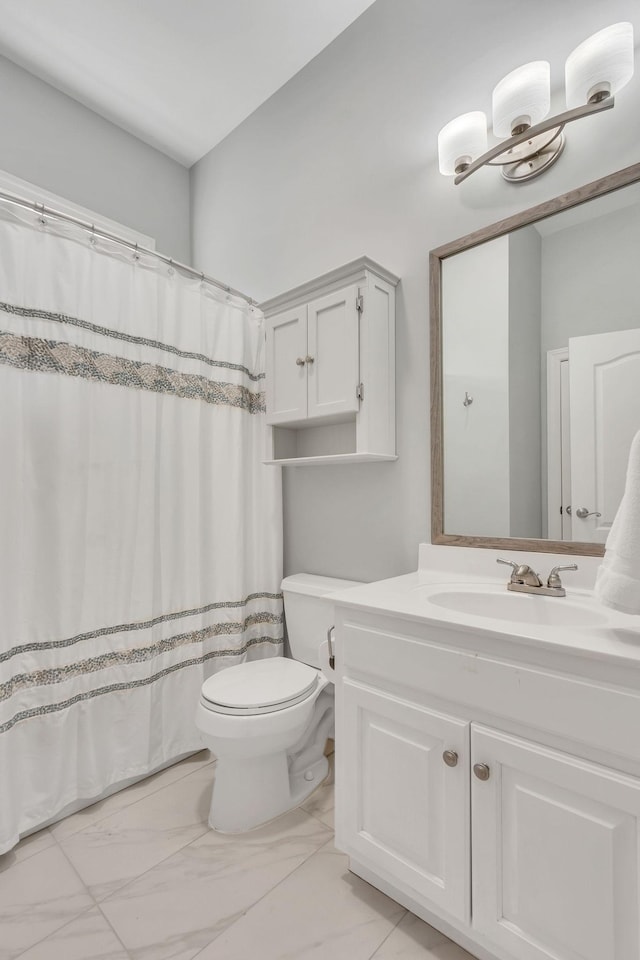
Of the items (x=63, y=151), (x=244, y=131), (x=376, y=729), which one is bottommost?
(x=376, y=729)

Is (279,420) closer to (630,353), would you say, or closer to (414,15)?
(630,353)

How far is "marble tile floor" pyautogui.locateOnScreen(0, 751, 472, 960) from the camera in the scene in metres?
1.09

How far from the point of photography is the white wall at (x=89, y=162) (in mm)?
2037

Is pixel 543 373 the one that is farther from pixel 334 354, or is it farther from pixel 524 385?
pixel 334 354

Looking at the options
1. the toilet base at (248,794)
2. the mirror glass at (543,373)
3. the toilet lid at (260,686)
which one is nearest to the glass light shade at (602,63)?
the mirror glass at (543,373)

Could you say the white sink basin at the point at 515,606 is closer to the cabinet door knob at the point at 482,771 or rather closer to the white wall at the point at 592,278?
the cabinet door knob at the point at 482,771

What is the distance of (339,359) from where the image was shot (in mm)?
1661

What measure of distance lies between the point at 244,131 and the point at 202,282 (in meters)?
1.07

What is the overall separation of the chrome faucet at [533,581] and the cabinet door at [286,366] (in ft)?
3.05

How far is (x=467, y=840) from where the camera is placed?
3.25ft

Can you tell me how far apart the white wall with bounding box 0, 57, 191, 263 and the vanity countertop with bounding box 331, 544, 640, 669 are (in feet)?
7.53

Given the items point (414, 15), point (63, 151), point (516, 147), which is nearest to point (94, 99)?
point (63, 151)

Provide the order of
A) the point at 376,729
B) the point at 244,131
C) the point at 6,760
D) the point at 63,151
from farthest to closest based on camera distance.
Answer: the point at 244,131
the point at 63,151
the point at 6,760
the point at 376,729

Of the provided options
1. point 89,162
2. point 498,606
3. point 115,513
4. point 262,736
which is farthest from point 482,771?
point 89,162
